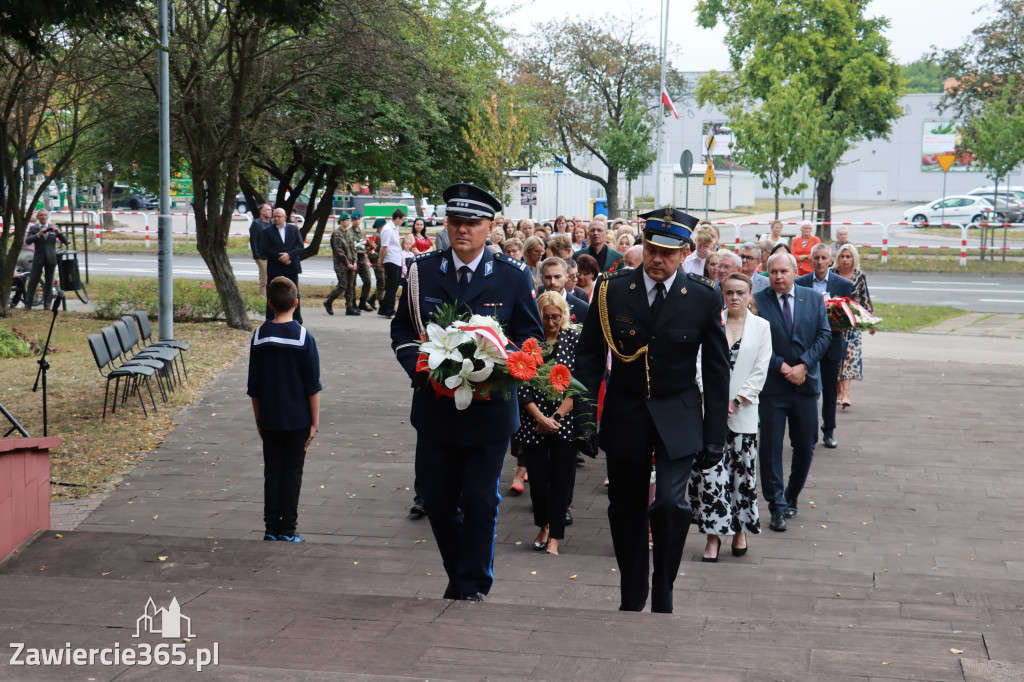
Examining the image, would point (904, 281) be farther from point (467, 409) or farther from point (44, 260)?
point (467, 409)

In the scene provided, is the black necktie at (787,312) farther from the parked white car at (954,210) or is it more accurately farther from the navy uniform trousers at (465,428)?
the parked white car at (954,210)

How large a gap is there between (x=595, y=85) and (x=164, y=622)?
143 ft

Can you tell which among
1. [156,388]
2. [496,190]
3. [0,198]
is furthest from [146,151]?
[156,388]

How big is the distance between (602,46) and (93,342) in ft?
122

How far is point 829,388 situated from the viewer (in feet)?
31.5

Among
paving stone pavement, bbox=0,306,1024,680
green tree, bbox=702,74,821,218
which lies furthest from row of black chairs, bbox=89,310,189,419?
green tree, bbox=702,74,821,218

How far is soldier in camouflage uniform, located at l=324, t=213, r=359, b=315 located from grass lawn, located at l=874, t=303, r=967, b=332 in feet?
31.0

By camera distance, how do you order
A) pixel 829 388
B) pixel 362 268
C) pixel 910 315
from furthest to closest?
pixel 910 315 < pixel 362 268 < pixel 829 388

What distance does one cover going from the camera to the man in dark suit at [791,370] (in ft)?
24.7

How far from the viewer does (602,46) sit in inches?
1746

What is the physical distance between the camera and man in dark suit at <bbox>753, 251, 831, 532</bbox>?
7.52m

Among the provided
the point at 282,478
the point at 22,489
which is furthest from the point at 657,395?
the point at 22,489

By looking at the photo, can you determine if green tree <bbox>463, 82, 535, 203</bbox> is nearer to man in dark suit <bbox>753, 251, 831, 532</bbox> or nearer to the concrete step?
man in dark suit <bbox>753, 251, 831, 532</bbox>

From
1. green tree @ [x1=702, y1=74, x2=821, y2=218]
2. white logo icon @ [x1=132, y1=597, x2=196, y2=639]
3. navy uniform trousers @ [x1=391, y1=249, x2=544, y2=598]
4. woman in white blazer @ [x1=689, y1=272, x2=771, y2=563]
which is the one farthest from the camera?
green tree @ [x1=702, y1=74, x2=821, y2=218]
